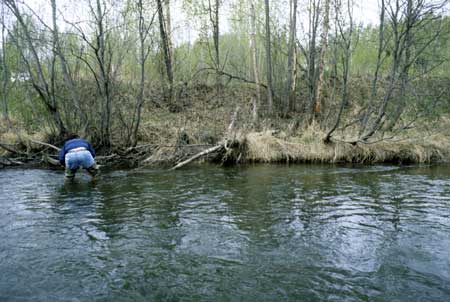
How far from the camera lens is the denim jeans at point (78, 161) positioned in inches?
410

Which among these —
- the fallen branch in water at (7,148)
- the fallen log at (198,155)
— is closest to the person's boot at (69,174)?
the fallen log at (198,155)

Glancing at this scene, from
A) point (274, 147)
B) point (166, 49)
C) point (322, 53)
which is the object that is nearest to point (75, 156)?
point (274, 147)

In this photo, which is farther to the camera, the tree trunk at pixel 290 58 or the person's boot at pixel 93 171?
the tree trunk at pixel 290 58

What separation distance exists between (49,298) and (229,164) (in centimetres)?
1028

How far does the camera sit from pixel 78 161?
10.5 meters

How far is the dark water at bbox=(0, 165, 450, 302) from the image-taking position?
4414 millimetres

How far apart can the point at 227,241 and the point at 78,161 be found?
20.7 ft

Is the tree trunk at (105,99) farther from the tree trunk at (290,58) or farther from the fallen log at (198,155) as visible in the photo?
the tree trunk at (290,58)

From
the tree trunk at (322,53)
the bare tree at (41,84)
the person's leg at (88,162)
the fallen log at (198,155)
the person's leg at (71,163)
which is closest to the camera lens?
the person's leg at (71,163)

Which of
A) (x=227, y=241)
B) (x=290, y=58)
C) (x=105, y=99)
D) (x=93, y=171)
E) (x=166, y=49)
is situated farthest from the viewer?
(x=166, y=49)

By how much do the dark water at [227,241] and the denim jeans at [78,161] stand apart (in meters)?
0.61

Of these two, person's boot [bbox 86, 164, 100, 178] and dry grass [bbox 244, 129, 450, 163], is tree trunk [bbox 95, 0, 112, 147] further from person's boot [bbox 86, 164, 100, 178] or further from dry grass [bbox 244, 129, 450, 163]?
dry grass [bbox 244, 129, 450, 163]

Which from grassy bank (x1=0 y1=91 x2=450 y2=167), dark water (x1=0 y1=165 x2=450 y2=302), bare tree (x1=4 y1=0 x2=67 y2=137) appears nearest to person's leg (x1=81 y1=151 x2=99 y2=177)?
dark water (x1=0 y1=165 x2=450 y2=302)

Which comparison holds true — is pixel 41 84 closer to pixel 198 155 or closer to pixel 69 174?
pixel 69 174
